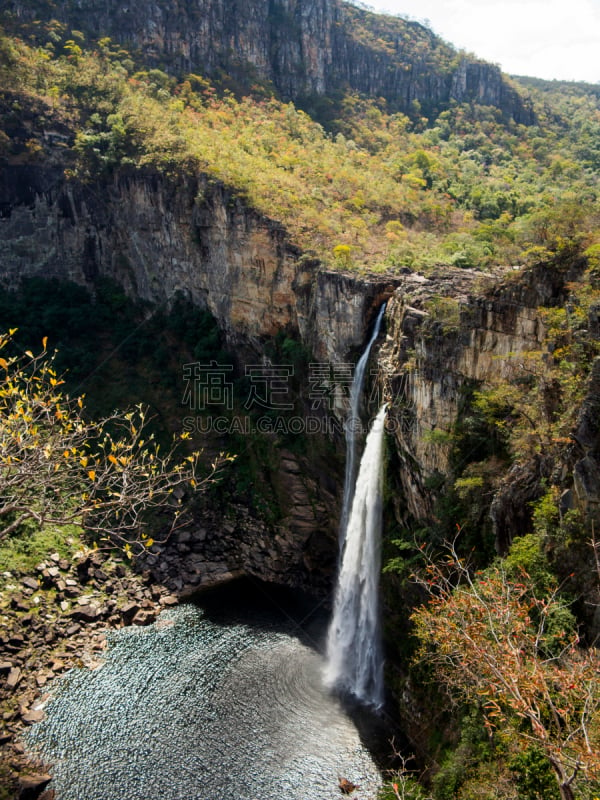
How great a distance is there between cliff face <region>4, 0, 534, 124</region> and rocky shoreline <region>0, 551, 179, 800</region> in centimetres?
3429

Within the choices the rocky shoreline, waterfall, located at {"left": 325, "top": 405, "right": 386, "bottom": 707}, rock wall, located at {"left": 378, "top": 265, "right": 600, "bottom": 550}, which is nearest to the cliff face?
rock wall, located at {"left": 378, "top": 265, "right": 600, "bottom": 550}

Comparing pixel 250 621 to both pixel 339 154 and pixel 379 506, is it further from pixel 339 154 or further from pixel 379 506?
pixel 339 154

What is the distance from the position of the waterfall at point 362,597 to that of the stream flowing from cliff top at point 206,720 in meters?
0.79

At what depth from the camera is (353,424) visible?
21672mm

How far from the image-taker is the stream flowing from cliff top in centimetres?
1510

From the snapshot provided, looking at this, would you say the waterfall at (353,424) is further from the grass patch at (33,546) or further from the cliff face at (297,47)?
the cliff face at (297,47)

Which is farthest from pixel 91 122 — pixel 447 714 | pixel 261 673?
pixel 447 714

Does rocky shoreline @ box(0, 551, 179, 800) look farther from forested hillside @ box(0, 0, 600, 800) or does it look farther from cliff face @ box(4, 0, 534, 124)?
cliff face @ box(4, 0, 534, 124)

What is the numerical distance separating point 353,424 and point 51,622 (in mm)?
12345

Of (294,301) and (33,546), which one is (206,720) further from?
(294,301)

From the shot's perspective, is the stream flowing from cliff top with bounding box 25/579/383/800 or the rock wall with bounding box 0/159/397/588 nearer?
the stream flowing from cliff top with bounding box 25/579/383/800

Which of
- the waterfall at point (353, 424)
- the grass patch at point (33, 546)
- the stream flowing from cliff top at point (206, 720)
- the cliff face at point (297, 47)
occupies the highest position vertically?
the cliff face at point (297, 47)

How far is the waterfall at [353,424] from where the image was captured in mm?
21016

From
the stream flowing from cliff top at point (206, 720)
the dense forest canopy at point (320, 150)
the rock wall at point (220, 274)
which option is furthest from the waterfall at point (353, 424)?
the stream flowing from cliff top at point (206, 720)
